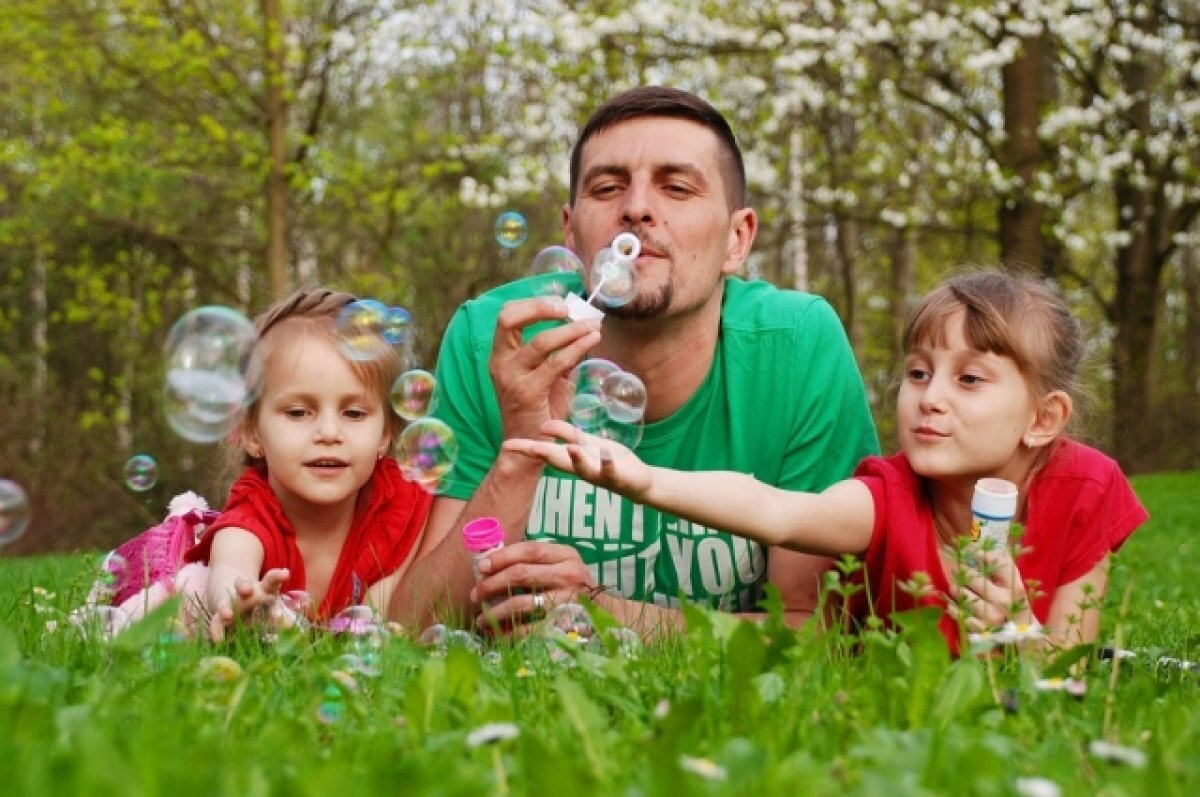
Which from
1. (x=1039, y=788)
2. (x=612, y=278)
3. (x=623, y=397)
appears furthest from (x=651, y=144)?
(x=1039, y=788)

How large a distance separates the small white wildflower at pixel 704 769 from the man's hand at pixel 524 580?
57.0 inches

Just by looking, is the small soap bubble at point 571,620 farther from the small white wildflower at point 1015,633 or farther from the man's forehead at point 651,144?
the man's forehead at point 651,144

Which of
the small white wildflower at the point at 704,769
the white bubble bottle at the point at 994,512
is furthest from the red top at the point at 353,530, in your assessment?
the small white wildflower at the point at 704,769

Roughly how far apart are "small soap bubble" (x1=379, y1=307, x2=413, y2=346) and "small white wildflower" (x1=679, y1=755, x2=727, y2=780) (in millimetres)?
1958

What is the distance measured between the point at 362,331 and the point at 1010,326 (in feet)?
4.71

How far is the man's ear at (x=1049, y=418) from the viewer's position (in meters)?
2.79

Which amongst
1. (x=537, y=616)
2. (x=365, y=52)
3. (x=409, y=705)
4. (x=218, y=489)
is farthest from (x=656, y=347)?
(x=365, y=52)

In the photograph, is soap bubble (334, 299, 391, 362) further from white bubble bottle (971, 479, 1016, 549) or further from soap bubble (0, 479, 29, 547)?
white bubble bottle (971, 479, 1016, 549)

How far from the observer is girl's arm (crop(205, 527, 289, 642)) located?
2.37 metres

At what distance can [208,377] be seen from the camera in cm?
303

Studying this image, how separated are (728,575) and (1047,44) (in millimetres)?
10004

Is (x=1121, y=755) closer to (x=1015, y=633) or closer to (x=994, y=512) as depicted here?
(x=1015, y=633)

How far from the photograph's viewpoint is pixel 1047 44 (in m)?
11.8

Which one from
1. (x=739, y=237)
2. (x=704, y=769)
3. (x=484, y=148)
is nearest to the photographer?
(x=704, y=769)
